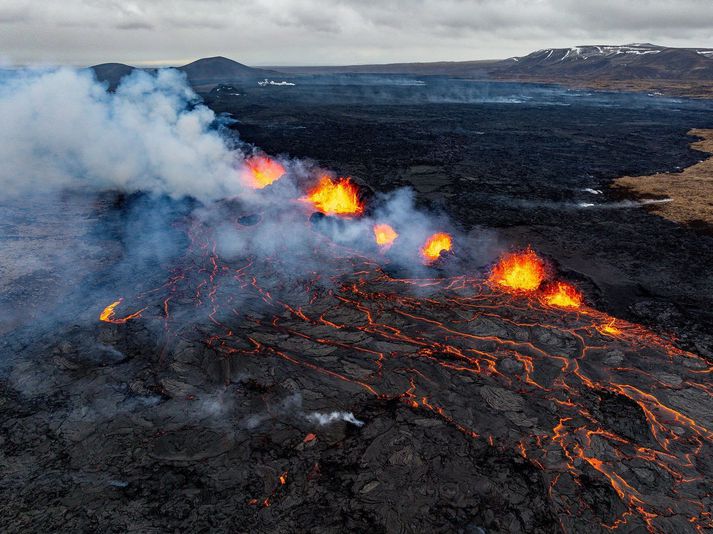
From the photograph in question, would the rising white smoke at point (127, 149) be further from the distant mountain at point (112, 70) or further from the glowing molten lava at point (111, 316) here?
the distant mountain at point (112, 70)

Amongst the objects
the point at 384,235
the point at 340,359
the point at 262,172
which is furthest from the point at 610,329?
the point at 262,172

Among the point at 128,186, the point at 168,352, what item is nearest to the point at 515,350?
the point at 168,352

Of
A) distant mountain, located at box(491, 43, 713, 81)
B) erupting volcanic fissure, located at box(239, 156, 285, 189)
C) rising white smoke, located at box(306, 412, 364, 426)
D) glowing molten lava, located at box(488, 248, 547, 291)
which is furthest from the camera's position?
distant mountain, located at box(491, 43, 713, 81)

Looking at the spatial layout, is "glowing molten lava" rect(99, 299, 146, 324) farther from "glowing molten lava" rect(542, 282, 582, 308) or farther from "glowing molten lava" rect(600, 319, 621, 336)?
"glowing molten lava" rect(600, 319, 621, 336)

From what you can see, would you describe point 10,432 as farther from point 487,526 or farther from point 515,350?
point 515,350

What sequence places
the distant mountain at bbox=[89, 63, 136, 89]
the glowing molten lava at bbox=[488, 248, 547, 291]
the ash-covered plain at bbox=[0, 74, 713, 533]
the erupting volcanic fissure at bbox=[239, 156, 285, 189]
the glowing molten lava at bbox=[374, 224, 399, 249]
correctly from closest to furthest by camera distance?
the ash-covered plain at bbox=[0, 74, 713, 533]
the glowing molten lava at bbox=[488, 248, 547, 291]
the glowing molten lava at bbox=[374, 224, 399, 249]
the erupting volcanic fissure at bbox=[239, 156, 285, 189]
the distant mountain at bbox=[89, 63, 136, 89]

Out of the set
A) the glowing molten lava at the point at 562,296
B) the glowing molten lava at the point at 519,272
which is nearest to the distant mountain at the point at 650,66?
the glowing molten lava at the point at 519,272

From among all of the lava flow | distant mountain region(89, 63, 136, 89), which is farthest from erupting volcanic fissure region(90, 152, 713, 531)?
distant mountain region(89, 63, 136, 89)
